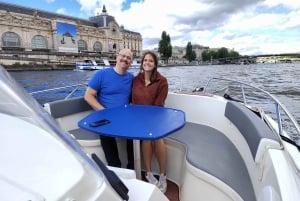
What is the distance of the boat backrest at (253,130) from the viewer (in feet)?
4.35

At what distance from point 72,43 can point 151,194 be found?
52238 mm

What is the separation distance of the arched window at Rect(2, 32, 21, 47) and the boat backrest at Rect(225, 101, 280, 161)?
155ft

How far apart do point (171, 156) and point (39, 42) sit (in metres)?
50.1

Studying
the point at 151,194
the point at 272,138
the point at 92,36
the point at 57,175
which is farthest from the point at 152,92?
the point at 92,36

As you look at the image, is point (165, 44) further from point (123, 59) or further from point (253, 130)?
point (253, 130)

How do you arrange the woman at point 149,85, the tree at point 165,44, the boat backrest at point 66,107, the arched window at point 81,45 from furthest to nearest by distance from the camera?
the tree at point 165,44 < the arched window at point 81,45 < the boat backrest at point 66,107 < the woman at point 149,85

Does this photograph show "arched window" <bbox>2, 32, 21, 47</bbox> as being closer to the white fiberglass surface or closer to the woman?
the woman

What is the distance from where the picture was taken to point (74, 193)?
0.60 metres

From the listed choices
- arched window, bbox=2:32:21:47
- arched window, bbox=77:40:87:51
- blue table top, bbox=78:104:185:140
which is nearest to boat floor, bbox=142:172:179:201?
blue table top, bbox=78:104:185:140

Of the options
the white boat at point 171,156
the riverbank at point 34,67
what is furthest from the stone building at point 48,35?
the white boat at point 171,156

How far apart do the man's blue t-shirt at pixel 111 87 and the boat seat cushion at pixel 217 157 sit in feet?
2.07

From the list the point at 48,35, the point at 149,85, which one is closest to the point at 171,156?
the point at 149,85

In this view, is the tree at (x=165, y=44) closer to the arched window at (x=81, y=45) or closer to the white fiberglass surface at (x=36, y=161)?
the arched window at (x=81, y=45)

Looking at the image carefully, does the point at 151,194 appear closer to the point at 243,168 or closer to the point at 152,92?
the point at 243,168
